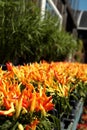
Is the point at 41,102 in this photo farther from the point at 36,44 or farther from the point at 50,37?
the point at 50,37

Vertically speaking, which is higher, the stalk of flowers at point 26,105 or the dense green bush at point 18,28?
the stalk of flowers at point 26,105

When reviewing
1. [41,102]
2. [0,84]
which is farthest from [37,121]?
[0,84]

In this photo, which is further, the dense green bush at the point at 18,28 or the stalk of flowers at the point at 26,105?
the dense green bush at the point at 18,28

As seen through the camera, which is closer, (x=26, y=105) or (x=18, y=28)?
(x=26, y=105)

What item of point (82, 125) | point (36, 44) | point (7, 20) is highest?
point (7, 20)

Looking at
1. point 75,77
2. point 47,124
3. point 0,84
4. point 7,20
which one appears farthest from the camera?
point 7,20

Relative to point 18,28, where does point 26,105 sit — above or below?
above

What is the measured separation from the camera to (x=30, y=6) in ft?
32.3

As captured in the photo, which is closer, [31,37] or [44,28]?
[31,37]

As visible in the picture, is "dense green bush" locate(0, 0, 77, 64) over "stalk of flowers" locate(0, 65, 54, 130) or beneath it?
beneath

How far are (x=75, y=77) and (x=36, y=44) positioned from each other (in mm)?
4152

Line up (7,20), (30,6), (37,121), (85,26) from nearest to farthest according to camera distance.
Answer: (37,121)
(7,20)
(30,6)
(85,26)

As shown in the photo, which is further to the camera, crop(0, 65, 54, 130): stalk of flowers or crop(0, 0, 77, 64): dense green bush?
crop(0, 0, 77, 64): dense green bush

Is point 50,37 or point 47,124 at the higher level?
point 47,124
